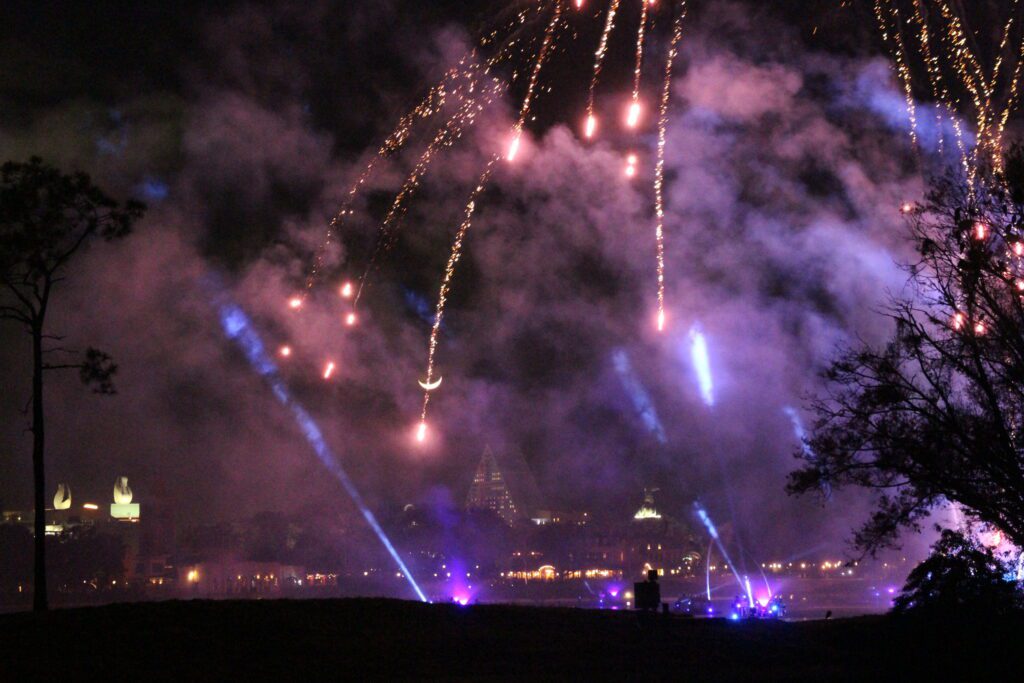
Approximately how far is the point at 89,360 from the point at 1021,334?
85.3 ft

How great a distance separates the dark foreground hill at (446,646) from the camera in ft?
63.0

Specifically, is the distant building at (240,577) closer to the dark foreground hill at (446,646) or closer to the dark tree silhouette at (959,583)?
the dark foreground hill at (446,646)

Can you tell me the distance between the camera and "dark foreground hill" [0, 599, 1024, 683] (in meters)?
19.2

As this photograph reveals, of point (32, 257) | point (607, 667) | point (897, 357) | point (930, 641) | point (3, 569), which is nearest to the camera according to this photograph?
point (607, 667)

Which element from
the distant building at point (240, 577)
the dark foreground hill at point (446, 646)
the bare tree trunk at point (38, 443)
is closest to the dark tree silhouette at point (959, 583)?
the dark foreground hill at point (446, 646)

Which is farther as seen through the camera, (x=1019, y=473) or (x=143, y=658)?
(x=1019, y=473)

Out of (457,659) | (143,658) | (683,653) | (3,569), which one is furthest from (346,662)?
(3,569)

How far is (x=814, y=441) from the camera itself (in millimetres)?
24578

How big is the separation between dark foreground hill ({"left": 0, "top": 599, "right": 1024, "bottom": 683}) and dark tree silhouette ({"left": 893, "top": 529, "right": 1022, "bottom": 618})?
596 mm

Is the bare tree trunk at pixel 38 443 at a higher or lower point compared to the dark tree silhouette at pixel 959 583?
higher

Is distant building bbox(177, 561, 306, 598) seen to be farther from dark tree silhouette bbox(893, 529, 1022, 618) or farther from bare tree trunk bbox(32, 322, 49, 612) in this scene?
dark tree silhouette bbox(893, 529, 1022, 618)

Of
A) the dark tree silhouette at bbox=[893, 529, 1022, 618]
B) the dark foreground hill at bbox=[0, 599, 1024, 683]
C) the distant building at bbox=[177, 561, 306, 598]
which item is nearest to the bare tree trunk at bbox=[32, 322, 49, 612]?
the dark foreground hill at bbox=[0, 599, 1024, 683]

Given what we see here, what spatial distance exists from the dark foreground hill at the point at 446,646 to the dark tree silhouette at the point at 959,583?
23.5 inches

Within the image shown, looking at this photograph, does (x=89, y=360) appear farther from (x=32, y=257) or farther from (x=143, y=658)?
(x=143, y=658)
